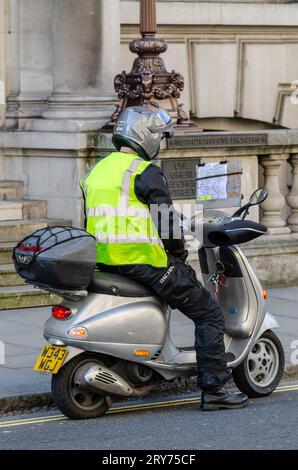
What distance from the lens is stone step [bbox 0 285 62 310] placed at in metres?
12.4

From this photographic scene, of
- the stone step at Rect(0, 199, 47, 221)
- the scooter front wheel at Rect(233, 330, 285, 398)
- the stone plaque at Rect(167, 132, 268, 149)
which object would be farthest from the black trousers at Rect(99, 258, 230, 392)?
the stone step at Rect(0, 199, 47, 221)

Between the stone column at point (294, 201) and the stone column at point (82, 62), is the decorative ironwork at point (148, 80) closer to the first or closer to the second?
the stone column at point (82, 62)

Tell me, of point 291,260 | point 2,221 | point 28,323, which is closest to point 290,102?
point 291,260

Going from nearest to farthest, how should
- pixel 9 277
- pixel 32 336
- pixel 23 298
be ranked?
pixel 32 336, pixel 23 298, pixel 9 277

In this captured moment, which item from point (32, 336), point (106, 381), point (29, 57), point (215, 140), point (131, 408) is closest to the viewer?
point (106, 381)

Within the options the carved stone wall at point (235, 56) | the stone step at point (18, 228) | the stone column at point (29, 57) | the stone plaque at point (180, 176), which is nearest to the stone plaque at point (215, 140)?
the stone plaque at point (180, 176)

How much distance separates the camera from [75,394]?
27.9 feet

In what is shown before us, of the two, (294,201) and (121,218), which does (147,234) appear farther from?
(294,201)

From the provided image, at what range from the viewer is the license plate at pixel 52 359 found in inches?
330

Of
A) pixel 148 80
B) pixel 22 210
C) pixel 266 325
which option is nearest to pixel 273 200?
pixel 148 80

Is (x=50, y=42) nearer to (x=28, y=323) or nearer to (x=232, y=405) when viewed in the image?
(x=28, y=323)

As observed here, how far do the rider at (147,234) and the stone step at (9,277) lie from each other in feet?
12.7

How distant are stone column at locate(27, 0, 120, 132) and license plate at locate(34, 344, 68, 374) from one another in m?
5.44

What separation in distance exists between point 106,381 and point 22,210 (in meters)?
5.44
